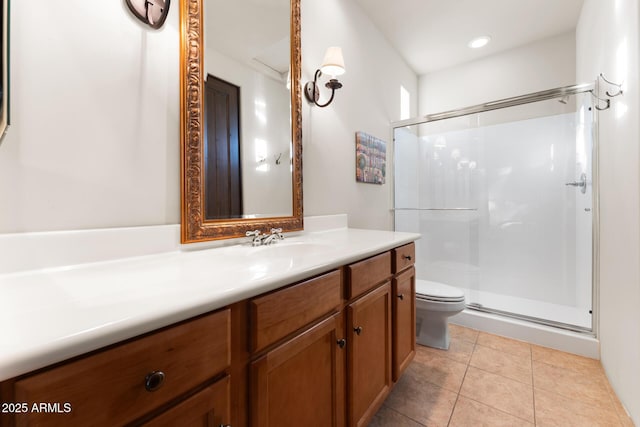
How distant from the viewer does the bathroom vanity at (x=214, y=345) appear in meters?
0.37

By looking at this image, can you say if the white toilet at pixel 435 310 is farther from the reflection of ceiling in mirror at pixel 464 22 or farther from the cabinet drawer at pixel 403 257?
the reflection of ceiling in mirror at pixel 464 22

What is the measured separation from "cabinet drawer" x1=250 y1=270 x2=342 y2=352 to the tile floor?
842 mm

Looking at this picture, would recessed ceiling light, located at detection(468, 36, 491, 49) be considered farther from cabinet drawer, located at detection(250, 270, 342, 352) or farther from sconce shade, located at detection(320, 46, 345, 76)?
cabinet drawer, located at detection(250, 270, 342, 352)

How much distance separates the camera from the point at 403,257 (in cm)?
141

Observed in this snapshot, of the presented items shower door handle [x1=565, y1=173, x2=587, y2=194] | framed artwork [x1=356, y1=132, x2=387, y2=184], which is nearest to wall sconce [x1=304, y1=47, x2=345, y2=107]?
framed artwork [x1=356, y1=132, x2=387, y2=184]

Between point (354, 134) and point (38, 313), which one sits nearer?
point (38, 313)

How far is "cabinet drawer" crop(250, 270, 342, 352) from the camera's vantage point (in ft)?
2.15

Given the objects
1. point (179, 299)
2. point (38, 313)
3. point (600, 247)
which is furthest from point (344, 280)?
point (600, 247)

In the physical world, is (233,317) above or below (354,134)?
below

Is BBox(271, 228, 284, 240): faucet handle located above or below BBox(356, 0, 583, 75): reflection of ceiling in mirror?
below

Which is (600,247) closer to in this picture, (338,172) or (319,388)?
(338,172)

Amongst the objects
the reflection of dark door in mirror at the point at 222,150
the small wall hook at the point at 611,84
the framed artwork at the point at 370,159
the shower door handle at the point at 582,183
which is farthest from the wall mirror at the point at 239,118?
the shower door handle at the point at 582,183

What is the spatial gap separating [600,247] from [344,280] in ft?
6.29

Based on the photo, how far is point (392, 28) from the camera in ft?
7.88
